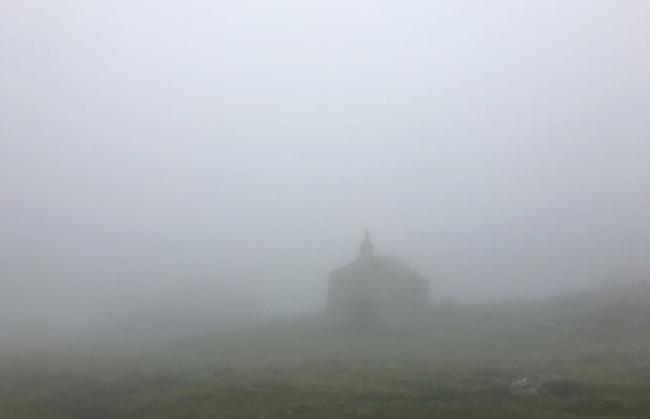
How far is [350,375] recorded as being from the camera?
39.0 metres

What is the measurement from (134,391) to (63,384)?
21.6 feet

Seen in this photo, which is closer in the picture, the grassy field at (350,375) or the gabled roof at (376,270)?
the grassy field at (350,375)

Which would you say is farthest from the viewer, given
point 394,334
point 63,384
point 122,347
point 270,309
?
point 270,309

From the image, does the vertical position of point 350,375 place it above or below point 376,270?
below

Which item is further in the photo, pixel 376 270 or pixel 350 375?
pixel 376 270

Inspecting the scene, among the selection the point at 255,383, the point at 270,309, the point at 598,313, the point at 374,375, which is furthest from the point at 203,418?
the point at 270,309

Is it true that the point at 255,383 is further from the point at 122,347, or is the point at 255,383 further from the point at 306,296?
the point at 306,296

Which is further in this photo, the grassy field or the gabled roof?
the gabled roof

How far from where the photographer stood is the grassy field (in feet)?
96.6

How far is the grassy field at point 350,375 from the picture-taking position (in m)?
29.5

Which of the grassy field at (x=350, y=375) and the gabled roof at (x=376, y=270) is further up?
the gabled roof at (x=376, y=270)

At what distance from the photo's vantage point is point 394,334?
6088 cm

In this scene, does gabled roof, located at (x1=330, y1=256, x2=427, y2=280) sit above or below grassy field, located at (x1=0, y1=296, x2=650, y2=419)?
above

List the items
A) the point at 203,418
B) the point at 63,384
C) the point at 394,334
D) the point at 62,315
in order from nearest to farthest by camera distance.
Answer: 1. the point at 203,418
2. the point at 63,384
3. the point at 394,334
4. the point at 62,315
